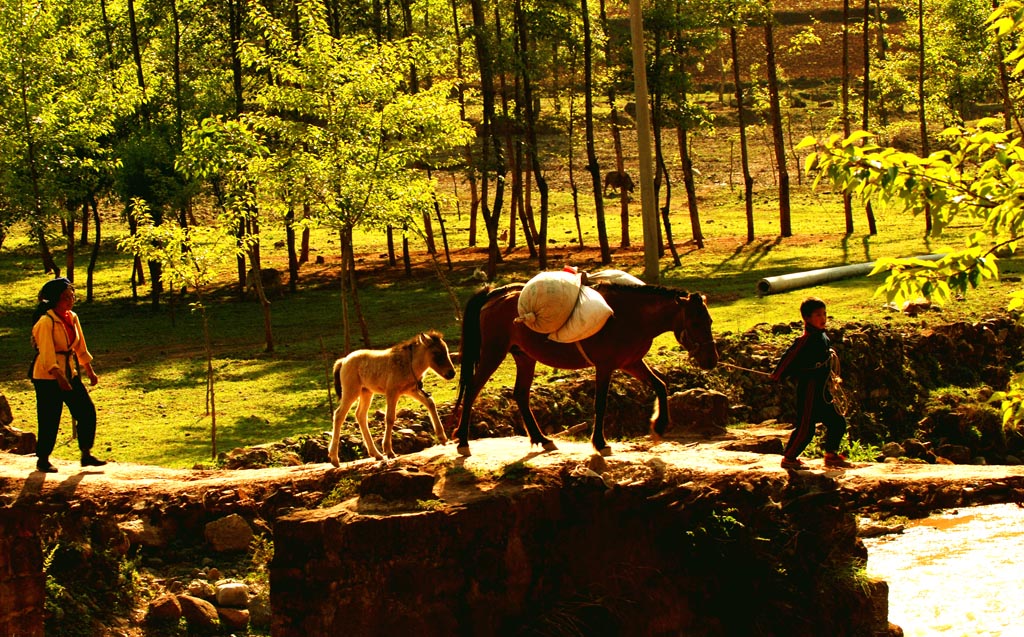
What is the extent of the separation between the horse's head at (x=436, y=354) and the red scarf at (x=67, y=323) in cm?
445

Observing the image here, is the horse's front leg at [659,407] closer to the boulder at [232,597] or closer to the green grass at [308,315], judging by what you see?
the green grass at [308,315]

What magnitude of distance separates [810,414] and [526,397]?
3.48m

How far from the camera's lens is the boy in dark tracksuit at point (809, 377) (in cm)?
1272

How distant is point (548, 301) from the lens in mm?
13305

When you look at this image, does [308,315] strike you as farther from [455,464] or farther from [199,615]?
[455,464]

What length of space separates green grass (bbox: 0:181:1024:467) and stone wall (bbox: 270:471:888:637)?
4507 mm

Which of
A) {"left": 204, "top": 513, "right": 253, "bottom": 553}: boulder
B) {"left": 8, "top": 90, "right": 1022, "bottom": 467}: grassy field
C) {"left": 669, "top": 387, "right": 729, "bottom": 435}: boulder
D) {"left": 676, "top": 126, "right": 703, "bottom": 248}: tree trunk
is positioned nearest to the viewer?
{"left": 204, "top": 513, "right": 253, "bottom": 553}: boulder

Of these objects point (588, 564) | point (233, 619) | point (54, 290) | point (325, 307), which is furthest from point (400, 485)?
Answer: point (325, 307)

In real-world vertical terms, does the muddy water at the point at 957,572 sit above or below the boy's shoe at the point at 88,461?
below

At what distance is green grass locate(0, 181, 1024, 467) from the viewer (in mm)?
22031

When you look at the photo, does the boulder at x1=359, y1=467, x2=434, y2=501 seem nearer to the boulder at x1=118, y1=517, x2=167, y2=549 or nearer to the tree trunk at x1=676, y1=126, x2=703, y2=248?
the boulder at x1=118, y1=517, x2=167, y2=549

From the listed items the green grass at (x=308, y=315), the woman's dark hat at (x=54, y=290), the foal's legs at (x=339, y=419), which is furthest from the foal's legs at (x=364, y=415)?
the green grass at (x=308, y=315)

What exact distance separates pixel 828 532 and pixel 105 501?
864cm

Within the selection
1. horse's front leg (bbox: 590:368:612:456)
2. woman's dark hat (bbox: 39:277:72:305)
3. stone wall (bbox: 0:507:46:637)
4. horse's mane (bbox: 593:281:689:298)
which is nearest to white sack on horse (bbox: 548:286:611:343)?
horse's mane (bbox: 593:281:689:298)
